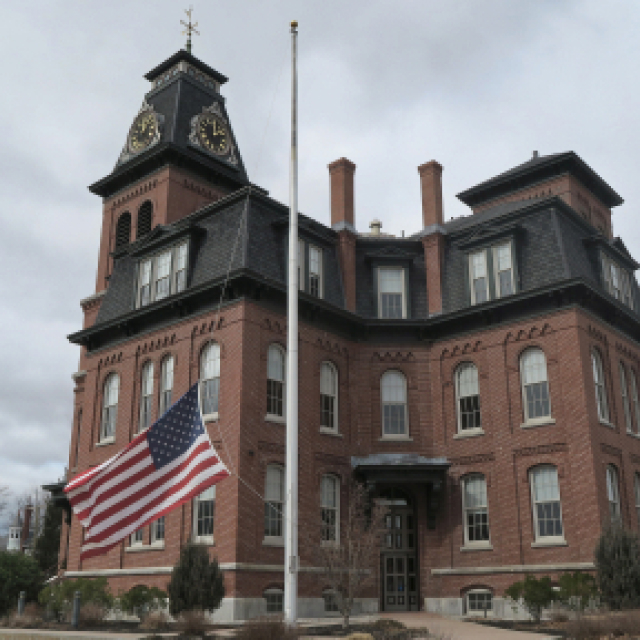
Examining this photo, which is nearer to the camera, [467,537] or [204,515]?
[204,515]

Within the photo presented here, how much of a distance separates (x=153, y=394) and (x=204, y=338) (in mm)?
3179

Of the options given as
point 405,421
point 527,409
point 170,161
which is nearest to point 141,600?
point 405,421

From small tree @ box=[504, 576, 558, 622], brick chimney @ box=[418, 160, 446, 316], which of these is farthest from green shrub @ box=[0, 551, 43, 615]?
brick chimney @ box=[418, 160, 446, 316]

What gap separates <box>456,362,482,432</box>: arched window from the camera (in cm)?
2742

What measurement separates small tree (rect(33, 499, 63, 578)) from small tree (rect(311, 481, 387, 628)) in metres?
24.9

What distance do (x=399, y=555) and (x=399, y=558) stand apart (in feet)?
0.37

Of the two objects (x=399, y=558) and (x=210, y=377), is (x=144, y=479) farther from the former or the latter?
(x=399, y=558)

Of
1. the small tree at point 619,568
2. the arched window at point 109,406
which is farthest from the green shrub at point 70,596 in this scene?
the small tree at point 619,568

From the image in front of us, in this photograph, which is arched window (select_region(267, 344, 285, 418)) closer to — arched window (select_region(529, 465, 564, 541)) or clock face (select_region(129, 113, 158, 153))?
arched window (select_region(529, 465, 564, 541))

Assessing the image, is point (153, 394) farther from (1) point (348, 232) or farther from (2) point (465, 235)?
(2) point (465, 235)

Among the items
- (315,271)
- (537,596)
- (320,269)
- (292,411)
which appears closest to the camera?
(292,411)

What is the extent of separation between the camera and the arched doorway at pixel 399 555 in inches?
1050

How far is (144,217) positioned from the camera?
36844 millimetres

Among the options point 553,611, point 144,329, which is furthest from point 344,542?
point 144,329
